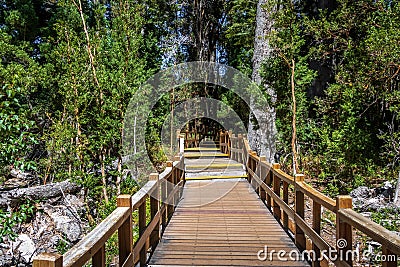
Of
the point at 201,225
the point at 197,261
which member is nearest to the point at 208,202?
the point at 201,225

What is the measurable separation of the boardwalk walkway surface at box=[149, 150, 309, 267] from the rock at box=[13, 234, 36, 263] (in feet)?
10.5

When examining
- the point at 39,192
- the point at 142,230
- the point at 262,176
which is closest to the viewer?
the point at 142,230

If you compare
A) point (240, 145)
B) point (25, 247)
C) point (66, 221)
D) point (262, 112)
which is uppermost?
point (262, 112)

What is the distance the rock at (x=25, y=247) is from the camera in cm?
723

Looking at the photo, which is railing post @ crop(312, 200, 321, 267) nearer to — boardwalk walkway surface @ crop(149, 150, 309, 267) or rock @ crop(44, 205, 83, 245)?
boardwalk walkway surface @ crop(149, 150, 309, 267)

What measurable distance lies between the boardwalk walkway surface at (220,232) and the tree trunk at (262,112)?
1392 mm

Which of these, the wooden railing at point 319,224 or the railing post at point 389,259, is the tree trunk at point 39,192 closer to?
the wooden railing at point 319,224

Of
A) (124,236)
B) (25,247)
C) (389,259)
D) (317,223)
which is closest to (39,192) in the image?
(25,247)

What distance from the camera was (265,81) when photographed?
8.50m

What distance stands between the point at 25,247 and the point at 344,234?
6681mm

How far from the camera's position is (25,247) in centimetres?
750

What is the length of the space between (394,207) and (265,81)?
12.6 ft

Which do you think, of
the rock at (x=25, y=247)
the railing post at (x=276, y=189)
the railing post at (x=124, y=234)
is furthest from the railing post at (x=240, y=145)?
the railing post at (x=124, y=234)

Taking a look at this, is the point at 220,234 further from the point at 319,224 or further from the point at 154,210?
the point at 319,224
